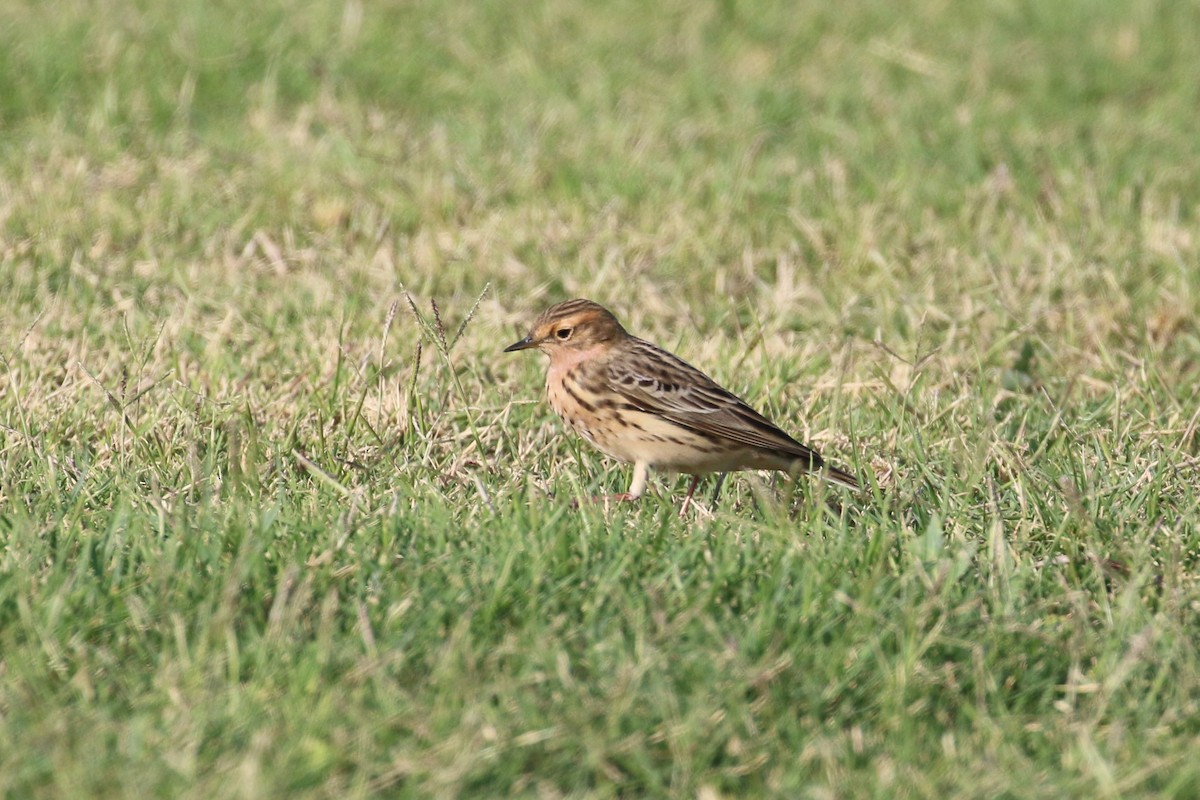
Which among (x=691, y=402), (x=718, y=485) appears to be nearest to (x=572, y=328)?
(x=691, y=402)

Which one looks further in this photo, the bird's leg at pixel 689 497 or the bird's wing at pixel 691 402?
the bird's wing at pixel 691 402

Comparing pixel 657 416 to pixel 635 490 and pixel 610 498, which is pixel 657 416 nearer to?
pixel 635 490

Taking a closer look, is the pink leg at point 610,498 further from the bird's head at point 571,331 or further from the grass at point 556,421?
the bird's head at point 571,331

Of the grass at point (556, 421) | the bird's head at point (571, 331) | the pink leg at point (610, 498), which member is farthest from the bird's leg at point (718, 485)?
the bird's head at point (571, 331)

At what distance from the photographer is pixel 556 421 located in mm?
6625

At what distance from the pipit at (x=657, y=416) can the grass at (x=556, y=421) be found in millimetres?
160

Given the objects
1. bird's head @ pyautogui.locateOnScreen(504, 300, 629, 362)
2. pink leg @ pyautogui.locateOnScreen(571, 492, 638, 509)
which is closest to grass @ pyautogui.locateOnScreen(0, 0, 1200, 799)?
pink leg @ pyautogui.locateOnScreen(571, 492, 638, 509)

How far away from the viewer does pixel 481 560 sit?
4.75 meters

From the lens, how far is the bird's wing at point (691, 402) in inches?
234

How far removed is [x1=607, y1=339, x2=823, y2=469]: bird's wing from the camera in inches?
234

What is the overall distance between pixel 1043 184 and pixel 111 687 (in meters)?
7.04

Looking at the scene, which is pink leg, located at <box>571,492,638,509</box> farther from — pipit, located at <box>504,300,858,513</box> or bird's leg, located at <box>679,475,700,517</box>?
bird's leg, located at <box>679,475,700,517</box>

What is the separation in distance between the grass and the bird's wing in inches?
6.4

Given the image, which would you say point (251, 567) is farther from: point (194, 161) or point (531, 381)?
point (194, 161)
